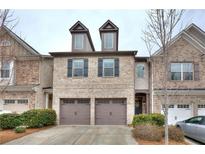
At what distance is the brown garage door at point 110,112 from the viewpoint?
2234 centimetres

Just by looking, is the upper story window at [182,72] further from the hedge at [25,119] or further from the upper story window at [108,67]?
the hedge at [25,119]

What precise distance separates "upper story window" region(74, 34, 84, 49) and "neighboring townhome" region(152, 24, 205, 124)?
6647 mm

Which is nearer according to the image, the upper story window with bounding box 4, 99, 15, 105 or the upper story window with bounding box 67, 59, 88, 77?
the upper story window with bounding box 67, 59, 88, 77

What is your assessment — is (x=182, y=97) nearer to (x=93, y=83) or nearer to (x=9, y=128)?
(x=93, y=83)

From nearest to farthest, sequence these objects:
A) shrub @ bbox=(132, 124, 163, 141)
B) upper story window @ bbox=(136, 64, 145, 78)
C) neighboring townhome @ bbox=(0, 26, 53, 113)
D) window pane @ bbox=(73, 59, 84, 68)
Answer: shrub @ bbox=(132, 124, 163, 141) < neighboring townhome @ bbox=(0, 26, 53, 113) < window pane @ bbox=(73, 59, 84, 68) < upper story window @ bbox=(136, 64, 145, 78)

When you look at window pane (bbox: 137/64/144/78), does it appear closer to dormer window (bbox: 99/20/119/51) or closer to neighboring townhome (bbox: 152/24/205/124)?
neighboring townhome (bbox: 152/24/205/124)

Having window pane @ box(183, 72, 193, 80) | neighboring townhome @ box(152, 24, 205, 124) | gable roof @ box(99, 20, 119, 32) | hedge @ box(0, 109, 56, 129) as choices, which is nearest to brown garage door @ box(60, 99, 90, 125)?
hedge @ box(0, 109, 56, 129)

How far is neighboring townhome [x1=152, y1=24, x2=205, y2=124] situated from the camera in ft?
70.8

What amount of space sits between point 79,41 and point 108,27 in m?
2.93

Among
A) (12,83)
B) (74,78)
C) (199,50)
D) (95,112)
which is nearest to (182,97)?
(199,50)

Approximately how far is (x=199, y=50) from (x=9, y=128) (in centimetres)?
1607

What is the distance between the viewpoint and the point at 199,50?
73.6 feet

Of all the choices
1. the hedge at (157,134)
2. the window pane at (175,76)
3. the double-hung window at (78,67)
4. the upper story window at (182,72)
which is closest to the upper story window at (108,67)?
the double-hung window at (78,67)

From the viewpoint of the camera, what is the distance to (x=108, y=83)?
2253 cm
